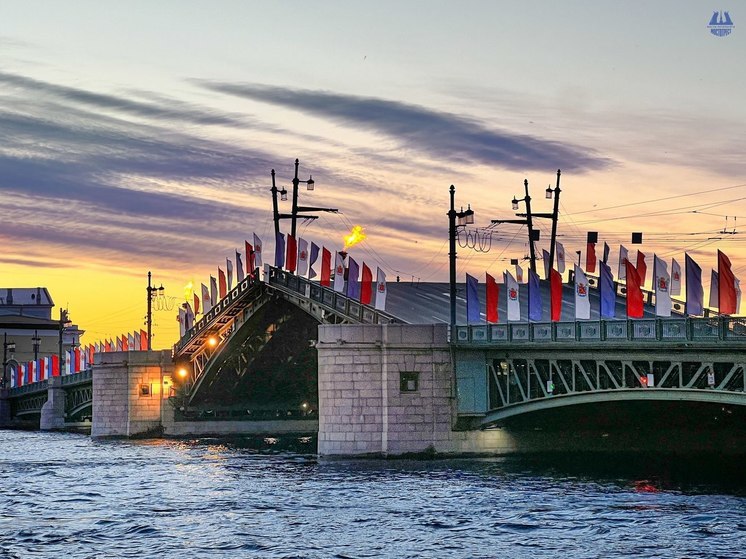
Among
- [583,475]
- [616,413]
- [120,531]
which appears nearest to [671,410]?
[616,413]

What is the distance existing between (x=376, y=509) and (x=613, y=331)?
14.5 metres

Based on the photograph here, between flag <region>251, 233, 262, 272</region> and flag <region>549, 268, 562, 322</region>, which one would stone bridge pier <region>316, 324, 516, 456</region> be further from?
flag <region>251, 233, 262, 272</region>

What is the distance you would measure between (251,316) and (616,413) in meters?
28.9

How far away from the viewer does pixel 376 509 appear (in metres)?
48.6

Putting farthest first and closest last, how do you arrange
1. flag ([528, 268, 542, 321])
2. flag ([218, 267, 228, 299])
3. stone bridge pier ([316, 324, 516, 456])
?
1. flag ([218, 267, 228, 299])
2. stone bridge pier ([316, 324, 516, 456])
3. flag ([528, 268, 542, 321])

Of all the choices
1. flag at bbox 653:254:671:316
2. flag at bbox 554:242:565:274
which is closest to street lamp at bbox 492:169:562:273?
flag at bbox 554:242:565:274

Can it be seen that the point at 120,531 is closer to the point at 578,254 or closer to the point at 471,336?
the point at 471,336

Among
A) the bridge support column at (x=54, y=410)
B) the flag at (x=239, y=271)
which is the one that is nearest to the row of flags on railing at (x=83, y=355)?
the bridge support column at (x=54, y=410)

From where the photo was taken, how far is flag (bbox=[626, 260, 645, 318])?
5828cm

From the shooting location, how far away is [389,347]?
67.2 metres

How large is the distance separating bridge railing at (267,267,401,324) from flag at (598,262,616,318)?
15.2 m

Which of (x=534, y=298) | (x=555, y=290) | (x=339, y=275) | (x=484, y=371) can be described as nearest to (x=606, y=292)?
(x=555, y=290)

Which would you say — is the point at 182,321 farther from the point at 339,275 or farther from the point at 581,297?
the point at 581,297

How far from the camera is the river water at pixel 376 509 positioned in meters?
40.7
